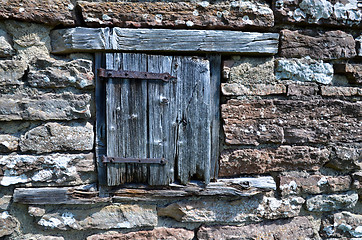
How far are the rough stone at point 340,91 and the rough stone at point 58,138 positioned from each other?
1482 mm

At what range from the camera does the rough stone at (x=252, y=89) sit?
174cm

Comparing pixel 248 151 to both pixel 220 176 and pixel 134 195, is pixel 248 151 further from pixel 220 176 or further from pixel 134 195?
pixel 134 195

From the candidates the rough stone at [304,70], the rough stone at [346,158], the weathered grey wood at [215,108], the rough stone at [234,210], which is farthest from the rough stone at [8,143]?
the rough stone at [346,158]

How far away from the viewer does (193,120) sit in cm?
172

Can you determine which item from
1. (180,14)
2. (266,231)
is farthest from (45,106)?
(266,231)

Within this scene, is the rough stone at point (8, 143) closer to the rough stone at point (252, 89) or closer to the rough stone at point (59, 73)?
the rough stone at point (59, 73)

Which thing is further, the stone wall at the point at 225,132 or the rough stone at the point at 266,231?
the rough stone at the point at 266,231

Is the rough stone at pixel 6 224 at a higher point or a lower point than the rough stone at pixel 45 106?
lower

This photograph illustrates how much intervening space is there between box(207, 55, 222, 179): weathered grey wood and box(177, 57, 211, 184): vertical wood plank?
5 centimetres

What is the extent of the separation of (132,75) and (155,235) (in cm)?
101

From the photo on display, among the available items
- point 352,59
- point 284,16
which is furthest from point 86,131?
point 352,59

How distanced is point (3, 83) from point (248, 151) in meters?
1.49

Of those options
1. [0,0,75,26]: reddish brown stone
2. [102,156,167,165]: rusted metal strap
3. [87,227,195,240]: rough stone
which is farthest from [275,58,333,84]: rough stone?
[0,0,75,26]: reddish brown stone

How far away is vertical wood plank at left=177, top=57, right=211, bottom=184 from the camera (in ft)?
5.54
